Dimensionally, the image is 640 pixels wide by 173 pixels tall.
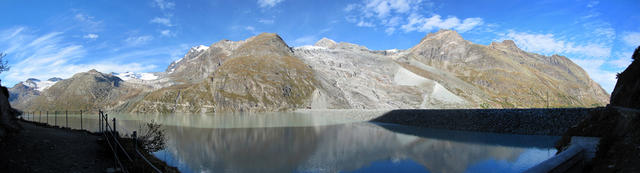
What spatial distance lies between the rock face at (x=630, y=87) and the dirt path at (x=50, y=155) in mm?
21758

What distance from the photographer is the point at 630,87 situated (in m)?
13.5

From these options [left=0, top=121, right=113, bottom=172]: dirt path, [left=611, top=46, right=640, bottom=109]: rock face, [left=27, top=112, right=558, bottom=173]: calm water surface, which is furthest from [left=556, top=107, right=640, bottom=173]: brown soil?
[left=0, top=121, right=113, bottom=172]: dirt path

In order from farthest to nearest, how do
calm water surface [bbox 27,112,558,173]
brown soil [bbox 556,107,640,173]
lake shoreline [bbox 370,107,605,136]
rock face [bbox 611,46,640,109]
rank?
lake shoreline [bbox 370,107,605,136] < calm water surface [bbox 27,112,558,173] < rock face [bbox 611,46,640,109] < brown soil [bbox 556,107,640,173]

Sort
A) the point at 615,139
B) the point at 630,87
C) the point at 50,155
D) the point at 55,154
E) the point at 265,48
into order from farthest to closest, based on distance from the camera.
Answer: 1. the point at 265,48
2. the point at 630,87
3. the point at 55,154
4. the point at 50,155
5. the point at 615,139

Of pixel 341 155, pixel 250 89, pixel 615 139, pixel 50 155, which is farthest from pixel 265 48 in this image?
pixel 615 139

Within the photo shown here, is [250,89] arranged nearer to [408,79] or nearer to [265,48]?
[265,48]

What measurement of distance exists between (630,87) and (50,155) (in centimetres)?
2464

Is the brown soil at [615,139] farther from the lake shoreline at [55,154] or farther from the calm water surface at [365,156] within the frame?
the lake shoreline at [55,154]

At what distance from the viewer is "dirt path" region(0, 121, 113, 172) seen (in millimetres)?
10305

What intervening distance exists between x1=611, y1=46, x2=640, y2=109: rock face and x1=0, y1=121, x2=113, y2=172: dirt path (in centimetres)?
2176

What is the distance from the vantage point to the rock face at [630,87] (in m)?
12.8

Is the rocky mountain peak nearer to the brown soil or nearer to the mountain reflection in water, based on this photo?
the mountain reflection in water

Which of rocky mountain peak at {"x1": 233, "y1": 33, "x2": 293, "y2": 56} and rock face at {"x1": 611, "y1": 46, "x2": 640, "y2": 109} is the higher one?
rocky mountain peak at {"x1": 233, "y1": 33, "x2": 293, "y2": 56}

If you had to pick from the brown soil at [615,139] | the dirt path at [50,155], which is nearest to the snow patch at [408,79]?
the brown soil at [615,139]
